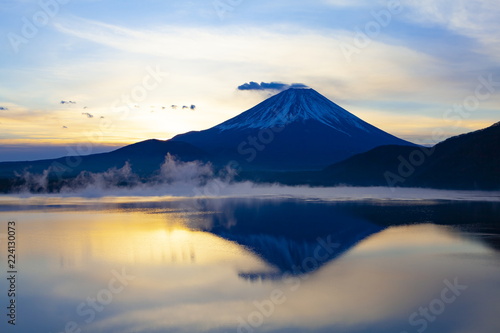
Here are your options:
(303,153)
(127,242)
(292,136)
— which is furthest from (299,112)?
(127,242)

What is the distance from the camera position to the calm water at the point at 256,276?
1277 centimetres

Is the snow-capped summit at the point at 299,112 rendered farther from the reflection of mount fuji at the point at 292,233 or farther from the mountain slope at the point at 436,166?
the reflection of mount fuji at the point at 292,233

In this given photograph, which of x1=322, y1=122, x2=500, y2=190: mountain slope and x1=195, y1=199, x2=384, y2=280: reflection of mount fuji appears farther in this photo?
x1=322, y1=122, x2=500, y2=190: mountain slope

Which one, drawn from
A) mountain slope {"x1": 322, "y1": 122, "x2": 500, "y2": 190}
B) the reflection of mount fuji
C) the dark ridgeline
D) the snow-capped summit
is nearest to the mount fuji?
the snow-capped summit

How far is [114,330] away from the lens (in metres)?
12.2

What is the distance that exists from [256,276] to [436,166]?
81.0m

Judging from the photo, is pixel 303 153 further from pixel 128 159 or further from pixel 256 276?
pixel 256 276

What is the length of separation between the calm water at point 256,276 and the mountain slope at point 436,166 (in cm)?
5491

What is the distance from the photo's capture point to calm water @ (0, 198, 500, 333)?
1277 cm

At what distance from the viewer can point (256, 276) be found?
17.5 meters

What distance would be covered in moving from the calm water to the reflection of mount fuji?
0.09 m

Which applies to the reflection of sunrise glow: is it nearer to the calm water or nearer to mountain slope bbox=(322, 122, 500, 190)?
the calm water

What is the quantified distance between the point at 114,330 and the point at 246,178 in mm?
108904

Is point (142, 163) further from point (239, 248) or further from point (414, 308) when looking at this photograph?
point (414, 308)
